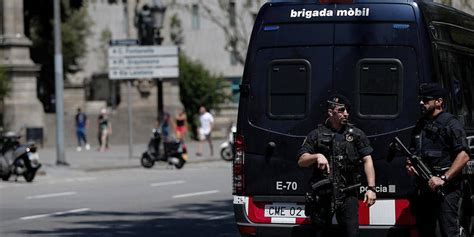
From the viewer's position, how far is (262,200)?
37.6ft

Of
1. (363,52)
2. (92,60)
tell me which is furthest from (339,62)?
(92,60)

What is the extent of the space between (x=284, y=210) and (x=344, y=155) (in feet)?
4.72

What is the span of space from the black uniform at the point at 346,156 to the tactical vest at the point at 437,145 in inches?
17.9

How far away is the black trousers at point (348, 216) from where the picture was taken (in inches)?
400

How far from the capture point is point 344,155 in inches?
397

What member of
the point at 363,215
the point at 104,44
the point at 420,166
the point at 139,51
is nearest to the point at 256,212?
the point at 363,215

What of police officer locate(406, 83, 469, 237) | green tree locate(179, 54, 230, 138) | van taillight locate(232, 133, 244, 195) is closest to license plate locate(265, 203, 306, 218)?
van taillight locate(232, 133, 244, 195)

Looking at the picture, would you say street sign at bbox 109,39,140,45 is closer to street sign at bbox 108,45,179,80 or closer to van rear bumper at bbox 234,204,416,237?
street sign at bbox 108,45,179,80

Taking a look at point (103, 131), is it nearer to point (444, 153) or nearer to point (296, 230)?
point (296, 230)

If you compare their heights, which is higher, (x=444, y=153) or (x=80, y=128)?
(x=444, y=153)

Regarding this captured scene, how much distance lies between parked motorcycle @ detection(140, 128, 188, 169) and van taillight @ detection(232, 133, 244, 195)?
66.7ft

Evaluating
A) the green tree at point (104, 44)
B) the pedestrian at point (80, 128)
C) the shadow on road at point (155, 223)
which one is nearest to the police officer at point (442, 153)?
the shadow on road at point (155, 223)

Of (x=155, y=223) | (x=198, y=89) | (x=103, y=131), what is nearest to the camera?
(x=155, y=223)

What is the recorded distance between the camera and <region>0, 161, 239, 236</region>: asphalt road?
16016mm
